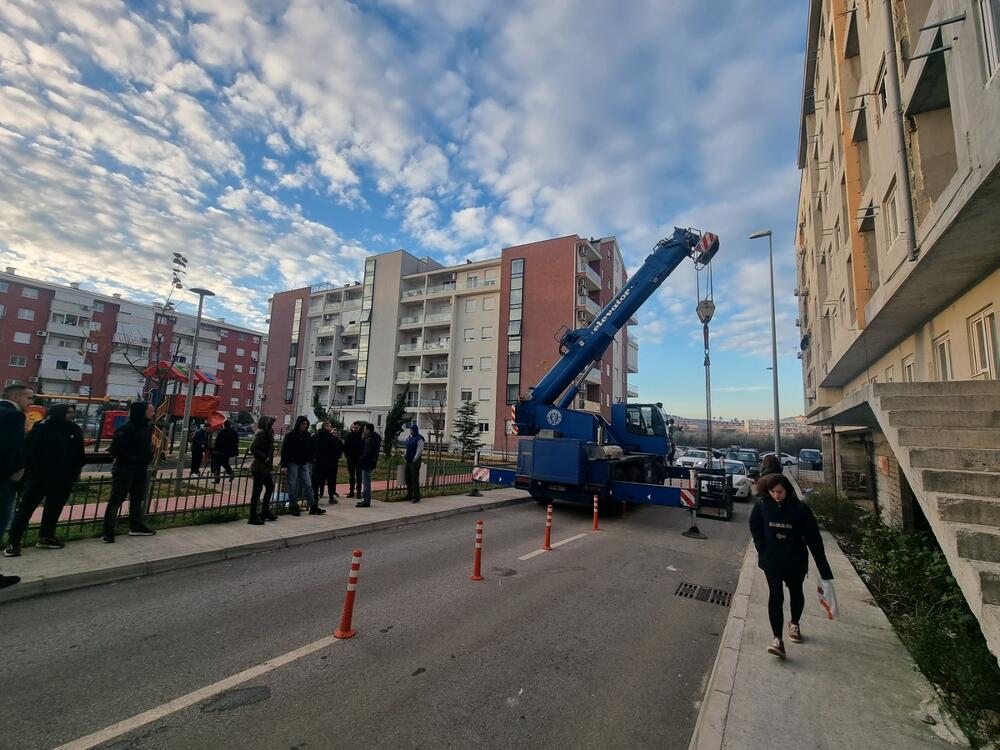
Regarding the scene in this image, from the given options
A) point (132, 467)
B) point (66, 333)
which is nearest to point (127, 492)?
point (132, 467)

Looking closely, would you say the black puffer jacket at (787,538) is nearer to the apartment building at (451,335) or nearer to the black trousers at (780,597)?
the black trousers at (780,597)

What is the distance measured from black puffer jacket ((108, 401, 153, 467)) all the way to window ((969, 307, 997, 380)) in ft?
39.4

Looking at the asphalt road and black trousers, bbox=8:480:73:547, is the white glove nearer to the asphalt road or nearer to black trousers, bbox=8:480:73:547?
the asphalt road

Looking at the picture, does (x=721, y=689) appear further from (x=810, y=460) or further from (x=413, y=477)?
(x=810, y=460)

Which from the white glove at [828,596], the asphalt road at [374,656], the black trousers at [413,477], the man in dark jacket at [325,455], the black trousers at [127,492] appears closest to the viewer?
the asphalt road at [374,656]

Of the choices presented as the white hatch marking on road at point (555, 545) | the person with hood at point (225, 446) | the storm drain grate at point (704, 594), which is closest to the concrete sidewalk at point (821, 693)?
the storm drain grate at point (704, 594)

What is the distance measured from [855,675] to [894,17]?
10.4 m

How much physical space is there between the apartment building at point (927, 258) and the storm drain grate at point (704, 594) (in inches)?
107

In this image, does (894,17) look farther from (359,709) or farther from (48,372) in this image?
(48,372)

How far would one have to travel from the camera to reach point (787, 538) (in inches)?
167

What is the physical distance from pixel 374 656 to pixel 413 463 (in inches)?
320

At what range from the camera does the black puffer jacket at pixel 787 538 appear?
4188 millimetres

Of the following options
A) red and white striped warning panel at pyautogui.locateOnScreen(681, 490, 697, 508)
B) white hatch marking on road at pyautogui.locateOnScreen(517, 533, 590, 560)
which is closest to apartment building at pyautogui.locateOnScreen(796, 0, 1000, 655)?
red and white striped warning panel at pyautogui.locateOnScreen(681, 490, 697, 508)

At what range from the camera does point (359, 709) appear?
3.19 m
